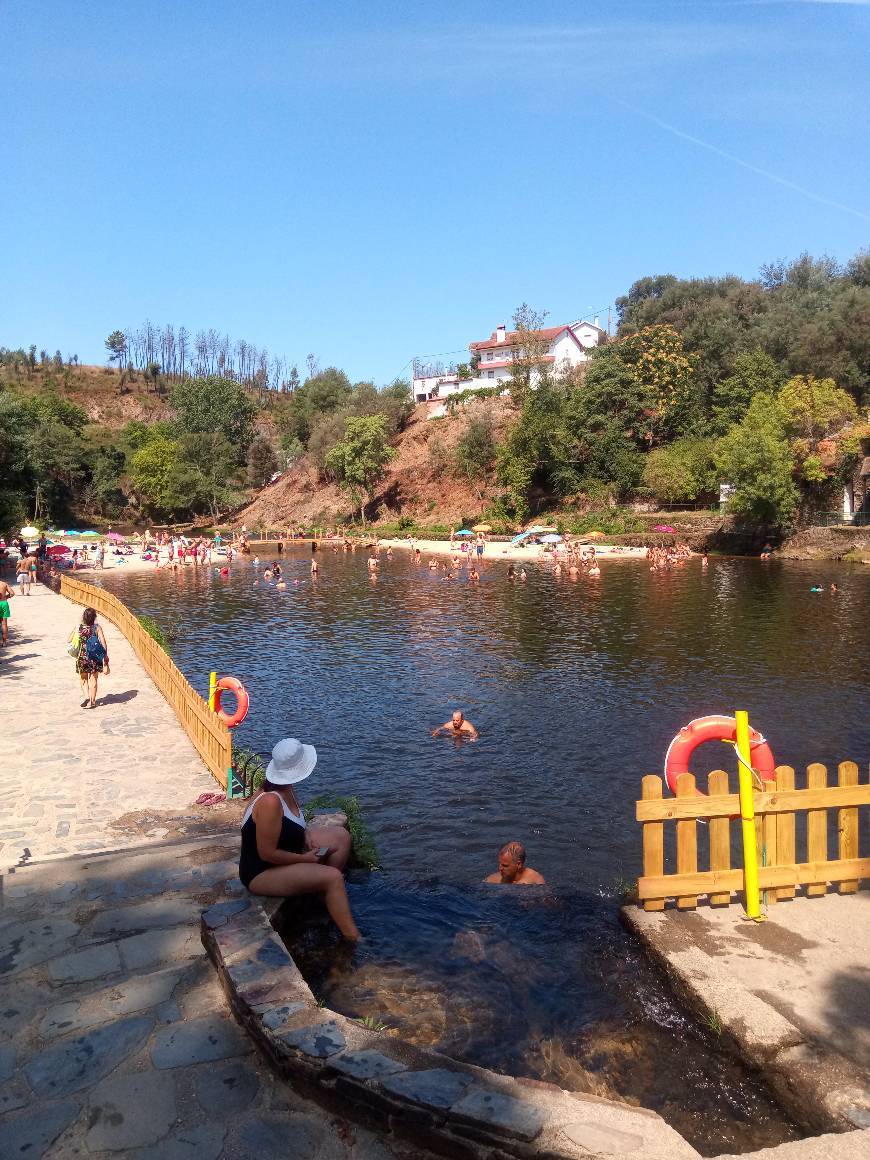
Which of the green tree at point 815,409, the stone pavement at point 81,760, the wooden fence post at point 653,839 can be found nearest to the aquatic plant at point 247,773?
the stone pavement at point 81,760

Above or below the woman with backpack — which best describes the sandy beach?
above

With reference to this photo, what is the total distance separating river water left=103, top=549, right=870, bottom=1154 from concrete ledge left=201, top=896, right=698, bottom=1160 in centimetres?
124

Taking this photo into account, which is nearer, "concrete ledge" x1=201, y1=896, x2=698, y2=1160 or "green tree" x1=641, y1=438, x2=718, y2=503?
"concrete ledge" x1=201, y1=896, x2=698, y2=1160

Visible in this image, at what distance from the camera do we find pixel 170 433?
322ft

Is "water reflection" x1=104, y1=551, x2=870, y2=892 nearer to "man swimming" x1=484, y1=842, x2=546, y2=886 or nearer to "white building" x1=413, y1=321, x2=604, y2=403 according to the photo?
"man swimming" x1=484, y1=842, x2=546, y2=886

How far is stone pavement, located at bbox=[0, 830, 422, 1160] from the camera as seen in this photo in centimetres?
392

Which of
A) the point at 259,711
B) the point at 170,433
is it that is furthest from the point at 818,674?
the point at 170,433

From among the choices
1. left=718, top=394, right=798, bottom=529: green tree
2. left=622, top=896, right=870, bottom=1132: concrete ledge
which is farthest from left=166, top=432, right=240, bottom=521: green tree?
left=622, top=896, right=870, bottom=1132: concrete ledge

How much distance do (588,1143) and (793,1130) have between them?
1857mm

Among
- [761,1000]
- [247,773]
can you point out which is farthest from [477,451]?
[761,1000]

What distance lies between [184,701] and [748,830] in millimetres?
8850

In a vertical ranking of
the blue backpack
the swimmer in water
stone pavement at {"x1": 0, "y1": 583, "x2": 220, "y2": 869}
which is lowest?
the swimmer in water

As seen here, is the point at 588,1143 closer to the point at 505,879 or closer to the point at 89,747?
the point at 505,879

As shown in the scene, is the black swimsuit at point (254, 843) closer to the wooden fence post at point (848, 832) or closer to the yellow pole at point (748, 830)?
the yellow pole at point (748, 830)
